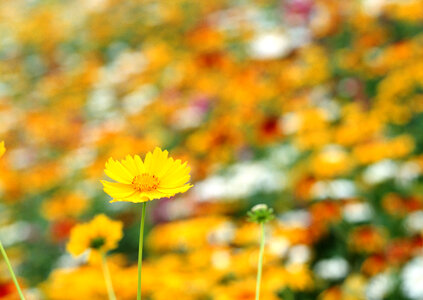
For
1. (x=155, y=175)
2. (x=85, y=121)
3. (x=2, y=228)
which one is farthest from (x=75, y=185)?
(x=155, y=175)

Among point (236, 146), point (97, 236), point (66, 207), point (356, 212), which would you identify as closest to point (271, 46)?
point (236, 146)

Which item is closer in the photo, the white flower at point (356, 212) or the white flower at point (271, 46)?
the white flower at point (356, 212)

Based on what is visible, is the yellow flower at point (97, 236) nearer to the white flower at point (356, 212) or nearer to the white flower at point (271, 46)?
the white flower at point (356, 212)

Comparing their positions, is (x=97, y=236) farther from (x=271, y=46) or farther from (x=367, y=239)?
(x=271, y=46)

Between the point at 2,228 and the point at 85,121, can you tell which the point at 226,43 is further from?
the point at 2,228

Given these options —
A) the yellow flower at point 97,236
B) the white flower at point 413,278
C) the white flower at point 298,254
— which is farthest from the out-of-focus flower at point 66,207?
the yellow flower at point 97,236

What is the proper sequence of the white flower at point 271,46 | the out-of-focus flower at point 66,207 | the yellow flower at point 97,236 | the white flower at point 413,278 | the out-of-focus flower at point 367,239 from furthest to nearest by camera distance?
the white flower at point 271,46
the out-of-focus flower at point 66,207
the out-of-focus flower at point 367,239
the white flower at point 413,278
the yellow flower at point 97,236

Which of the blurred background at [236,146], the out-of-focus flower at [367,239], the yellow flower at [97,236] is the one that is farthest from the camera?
the out-of-focus flower at [367,239]
